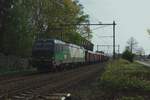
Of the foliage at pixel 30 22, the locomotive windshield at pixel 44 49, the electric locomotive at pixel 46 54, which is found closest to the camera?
the electric locomotive at pixel 46 54

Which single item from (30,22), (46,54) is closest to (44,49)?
(46,54)

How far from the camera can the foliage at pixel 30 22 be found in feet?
161

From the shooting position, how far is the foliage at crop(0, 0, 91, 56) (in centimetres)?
4919

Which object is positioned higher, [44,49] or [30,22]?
[30,22]

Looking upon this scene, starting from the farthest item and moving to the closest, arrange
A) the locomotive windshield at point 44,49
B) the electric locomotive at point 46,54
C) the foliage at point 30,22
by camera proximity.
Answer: the foliage at point 30,22 < the locomotive windshield at point 44,49 < the electric locomotive at point 46,54

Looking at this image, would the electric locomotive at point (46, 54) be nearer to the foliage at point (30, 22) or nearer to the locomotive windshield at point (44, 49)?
the locomotive windshield at point (44, 49)

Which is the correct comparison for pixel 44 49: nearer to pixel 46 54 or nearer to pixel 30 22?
pixel 46 54

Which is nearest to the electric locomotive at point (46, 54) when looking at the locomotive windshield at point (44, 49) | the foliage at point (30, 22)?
the locomotive windshield at point (44, 49)

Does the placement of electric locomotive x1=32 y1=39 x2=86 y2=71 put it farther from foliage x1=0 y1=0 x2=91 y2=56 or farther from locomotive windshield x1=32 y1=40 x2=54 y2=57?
foliage x1=0 y1=0 x2=91 y2=56

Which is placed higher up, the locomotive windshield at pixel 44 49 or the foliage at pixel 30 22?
the foliage at pixel 30 22

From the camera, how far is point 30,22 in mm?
53812

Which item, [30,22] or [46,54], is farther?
[30,22]

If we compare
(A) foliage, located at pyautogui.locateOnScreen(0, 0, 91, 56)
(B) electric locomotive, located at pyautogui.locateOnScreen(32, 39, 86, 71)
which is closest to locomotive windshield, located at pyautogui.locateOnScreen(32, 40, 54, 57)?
(B) electric locomotive, located at pyautogui.locateOnScreen(32, 39, 86, 71)

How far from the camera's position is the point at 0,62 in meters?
46.2
